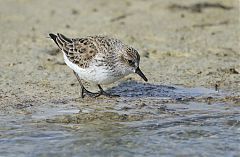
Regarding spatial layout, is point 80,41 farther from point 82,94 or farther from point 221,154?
point 221,154

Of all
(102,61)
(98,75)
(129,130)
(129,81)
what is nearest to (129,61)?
(102,61)

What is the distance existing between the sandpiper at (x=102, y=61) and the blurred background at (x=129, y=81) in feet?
1.31

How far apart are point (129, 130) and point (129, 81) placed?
2365mm

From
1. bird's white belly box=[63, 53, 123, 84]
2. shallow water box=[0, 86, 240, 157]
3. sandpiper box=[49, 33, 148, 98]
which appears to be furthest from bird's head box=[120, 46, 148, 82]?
shallow water box=[0, 86, 240, 157]

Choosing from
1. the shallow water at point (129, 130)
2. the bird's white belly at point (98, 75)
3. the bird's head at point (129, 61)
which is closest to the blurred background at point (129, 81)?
the shallow water at point (129, 130)

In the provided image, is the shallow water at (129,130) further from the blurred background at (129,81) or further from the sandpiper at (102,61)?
the sandpiper at (102,61)

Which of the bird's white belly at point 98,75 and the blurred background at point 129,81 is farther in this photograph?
the bird's white belly at point 98,75

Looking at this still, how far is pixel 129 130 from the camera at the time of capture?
812cm

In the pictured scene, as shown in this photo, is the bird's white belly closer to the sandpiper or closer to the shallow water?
the sandpiper

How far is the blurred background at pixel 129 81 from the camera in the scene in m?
7.74

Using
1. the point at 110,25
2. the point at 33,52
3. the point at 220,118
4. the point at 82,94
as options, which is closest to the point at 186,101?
the point at 220,118

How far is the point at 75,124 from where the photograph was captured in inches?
329

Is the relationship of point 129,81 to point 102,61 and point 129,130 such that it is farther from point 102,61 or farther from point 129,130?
point 129,130

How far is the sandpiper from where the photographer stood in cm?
911
